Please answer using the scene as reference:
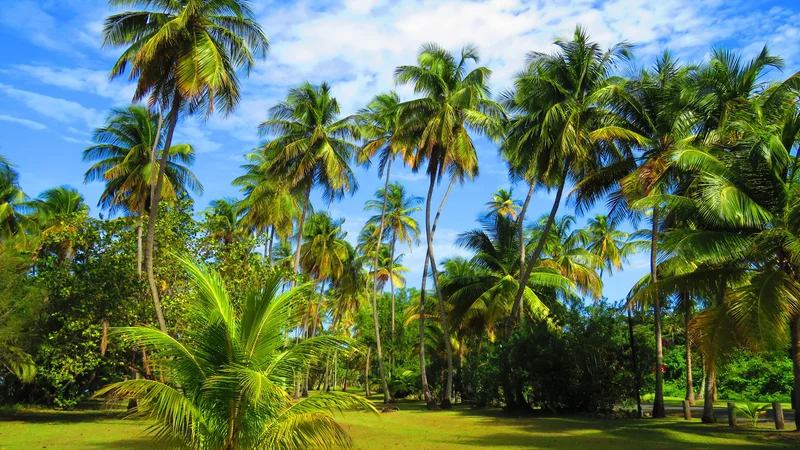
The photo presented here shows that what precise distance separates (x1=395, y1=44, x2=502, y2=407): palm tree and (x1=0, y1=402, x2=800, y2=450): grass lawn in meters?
9.09

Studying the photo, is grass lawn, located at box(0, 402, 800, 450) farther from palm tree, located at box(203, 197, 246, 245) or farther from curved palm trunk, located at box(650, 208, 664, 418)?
palm tree, located at box(203, 197, 246, 245)

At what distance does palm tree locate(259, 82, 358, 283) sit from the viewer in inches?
1212

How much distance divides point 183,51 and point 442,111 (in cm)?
1250

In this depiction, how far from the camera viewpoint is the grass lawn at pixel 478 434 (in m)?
14.9

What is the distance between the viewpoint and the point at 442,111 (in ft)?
90.9

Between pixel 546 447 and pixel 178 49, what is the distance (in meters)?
15.6

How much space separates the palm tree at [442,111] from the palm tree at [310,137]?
156 inches

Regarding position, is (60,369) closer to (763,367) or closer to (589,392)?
(589,392)

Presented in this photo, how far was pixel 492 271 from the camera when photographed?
107 ft

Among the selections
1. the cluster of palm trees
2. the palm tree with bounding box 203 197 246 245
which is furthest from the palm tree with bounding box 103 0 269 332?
the palm tree with bounding box 203 197 246 245

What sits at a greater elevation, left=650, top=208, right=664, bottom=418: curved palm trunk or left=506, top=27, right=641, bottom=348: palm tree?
left=506, top=27, right=641, bottom=348: palm tree

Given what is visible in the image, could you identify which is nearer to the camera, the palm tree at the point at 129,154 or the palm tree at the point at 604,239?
the palm tree at the point at 129,154

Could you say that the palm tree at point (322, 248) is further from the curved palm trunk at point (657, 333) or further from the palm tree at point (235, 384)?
the palm tree at point (235, 384)

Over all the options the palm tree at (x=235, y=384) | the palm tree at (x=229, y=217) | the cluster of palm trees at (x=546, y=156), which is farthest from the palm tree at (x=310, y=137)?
the palm tree at (x=235, y=384)
